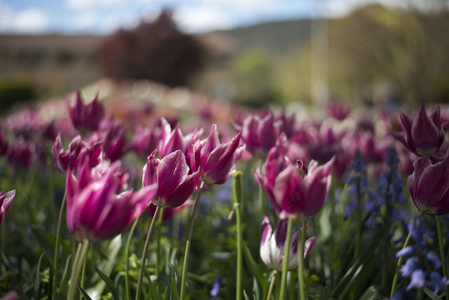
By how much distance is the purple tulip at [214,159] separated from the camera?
121 centimetres

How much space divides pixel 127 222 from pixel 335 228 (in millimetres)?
1802

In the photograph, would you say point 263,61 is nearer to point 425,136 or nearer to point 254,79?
point 254,79

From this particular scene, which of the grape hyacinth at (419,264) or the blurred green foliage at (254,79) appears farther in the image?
the blurred green foliage at (254,79)

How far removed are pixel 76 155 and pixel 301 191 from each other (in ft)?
2.43

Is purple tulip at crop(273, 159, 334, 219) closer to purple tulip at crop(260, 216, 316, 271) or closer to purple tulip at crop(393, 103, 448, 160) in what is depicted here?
purple tulip at crop(260, 216, 316, 271)

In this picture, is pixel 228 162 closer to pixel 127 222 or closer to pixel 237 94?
pixel 127 222

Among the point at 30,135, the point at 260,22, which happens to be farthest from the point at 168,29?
the point at 260,22

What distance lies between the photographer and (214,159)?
1.22 metres

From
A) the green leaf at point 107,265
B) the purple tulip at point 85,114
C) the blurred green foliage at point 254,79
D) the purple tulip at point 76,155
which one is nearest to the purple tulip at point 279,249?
the purple tulip at point 76,155

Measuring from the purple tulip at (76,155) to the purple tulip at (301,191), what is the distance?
58cm

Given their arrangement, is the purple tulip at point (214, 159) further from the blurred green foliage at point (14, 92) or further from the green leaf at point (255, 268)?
the blurred green foliage at point (14, 92)

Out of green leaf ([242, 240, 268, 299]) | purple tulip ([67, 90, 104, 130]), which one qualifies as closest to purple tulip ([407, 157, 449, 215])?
green leaf ([242, 240, 268, 299])

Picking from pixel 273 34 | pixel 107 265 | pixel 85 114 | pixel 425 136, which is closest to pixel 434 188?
pixel 425 136

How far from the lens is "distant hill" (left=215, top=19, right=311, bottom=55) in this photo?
302 feet
